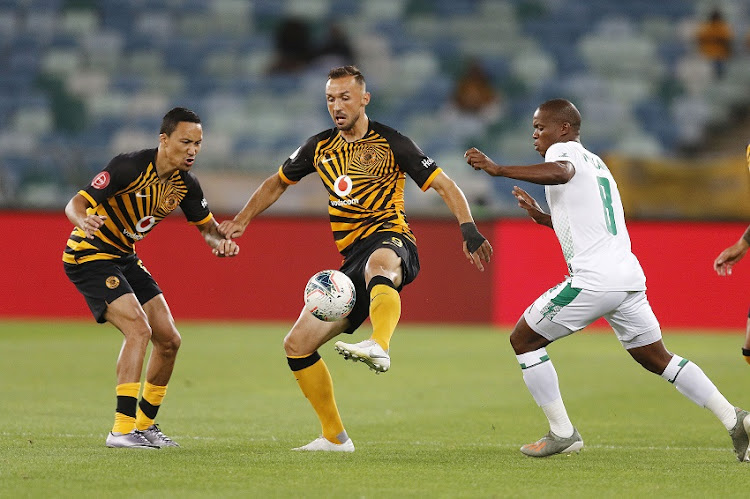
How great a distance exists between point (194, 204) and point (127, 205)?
1.59 feet

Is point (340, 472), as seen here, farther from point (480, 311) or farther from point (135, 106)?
point (135, 106)

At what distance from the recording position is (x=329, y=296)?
664 cm

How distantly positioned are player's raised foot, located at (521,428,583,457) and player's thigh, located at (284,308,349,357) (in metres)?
1.29

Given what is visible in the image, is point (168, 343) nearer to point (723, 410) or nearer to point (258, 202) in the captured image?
point (258, 202)

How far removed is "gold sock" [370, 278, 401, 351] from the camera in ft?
21.2

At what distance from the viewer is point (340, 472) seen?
6152 millimetres

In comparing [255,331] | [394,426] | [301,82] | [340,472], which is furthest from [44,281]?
[340,472]

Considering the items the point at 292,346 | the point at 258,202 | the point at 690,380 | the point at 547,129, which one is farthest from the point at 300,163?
the point at 690,380

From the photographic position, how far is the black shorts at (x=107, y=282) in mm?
7305

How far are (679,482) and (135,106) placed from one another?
1619 cm

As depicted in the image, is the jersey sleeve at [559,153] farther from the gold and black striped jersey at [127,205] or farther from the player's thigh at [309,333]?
the gold and black striped jersey at [127,205]

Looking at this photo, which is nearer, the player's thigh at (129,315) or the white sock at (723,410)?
the white sock at (723,410)

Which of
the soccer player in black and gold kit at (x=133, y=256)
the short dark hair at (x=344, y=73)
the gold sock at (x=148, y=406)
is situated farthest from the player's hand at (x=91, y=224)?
the short dark hair at (x=344, y=73)

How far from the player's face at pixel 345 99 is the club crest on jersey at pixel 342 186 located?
0.31 m
